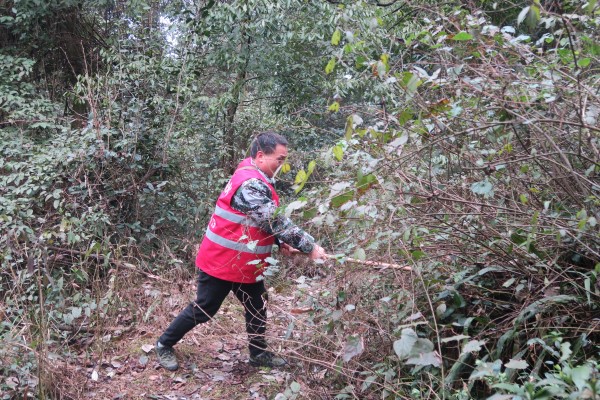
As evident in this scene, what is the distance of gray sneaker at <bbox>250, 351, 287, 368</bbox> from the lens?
450 centimetres

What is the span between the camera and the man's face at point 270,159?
4309 millimetres

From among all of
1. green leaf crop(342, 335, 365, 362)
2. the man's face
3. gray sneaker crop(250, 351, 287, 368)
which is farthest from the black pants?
green leaf crop(342, 335, 365, 362)

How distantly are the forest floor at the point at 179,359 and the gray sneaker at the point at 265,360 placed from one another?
0.05m

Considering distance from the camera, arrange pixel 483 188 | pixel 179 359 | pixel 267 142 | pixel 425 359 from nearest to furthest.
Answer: pixel 425 359 < pixel 483 188 < pixel 267 142 < pixel 179 359

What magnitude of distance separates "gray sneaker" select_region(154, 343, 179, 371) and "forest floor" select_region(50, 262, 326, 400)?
6 cm

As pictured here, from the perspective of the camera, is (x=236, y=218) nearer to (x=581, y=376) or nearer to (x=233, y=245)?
(x=233, y=245)

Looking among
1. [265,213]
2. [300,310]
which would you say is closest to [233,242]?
[265,213]

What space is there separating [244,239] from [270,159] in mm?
649

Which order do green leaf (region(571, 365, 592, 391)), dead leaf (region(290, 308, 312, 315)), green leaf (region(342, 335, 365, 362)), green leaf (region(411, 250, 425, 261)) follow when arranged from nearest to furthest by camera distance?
green leaf (region(571, 365, 592, 391)) < green leaf (region(342, 335, 365, 362)) < green leaf (region(411, 250, 425, 261)) < dead leaf (region(290, 308, 312, 315))

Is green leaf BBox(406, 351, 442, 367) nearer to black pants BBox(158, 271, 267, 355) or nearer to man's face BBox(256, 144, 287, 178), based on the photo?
black pants BBox(158, 271, 267, 355)

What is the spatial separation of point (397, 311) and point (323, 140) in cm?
567

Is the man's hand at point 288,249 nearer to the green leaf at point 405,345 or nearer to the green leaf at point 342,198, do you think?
the green leaf at point 342,198

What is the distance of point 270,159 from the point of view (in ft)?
14.1

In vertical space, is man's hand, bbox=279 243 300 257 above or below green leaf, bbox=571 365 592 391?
below
